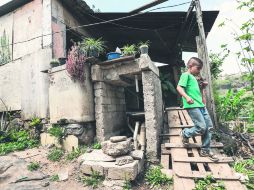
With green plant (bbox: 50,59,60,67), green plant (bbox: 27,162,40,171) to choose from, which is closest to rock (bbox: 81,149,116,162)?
green plant (bbox: 27,162,40,171)

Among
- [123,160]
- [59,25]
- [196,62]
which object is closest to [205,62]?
[196,62]

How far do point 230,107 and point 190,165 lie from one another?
178 inches

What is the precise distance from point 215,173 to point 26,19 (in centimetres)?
751

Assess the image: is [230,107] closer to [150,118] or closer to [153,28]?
[150,118]

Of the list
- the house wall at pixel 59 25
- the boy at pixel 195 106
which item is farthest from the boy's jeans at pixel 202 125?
the house wall at pixel 59 25

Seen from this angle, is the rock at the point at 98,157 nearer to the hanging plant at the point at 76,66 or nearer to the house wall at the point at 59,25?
the hanging plant at the point at 76,66

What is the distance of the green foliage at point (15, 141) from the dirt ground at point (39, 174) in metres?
0.35

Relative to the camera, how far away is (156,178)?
3.56 metres

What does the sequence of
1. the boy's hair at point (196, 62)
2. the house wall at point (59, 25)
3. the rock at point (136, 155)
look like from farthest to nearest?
the house wall at point (59, 25)
the rock at point (136, 155)
the boy's hair at point (196, 62)

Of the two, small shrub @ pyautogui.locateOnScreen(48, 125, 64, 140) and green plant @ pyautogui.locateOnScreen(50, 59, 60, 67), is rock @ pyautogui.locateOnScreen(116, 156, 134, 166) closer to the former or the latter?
small shrub @ pyautogui.locateOnScreen(48, 125, 64, 140)

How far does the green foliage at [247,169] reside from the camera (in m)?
3.04

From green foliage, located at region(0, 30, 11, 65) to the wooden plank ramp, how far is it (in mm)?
6488

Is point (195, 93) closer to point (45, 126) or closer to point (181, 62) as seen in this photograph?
point (45, 126)

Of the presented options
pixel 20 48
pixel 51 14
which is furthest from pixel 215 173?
pixel 20 48
